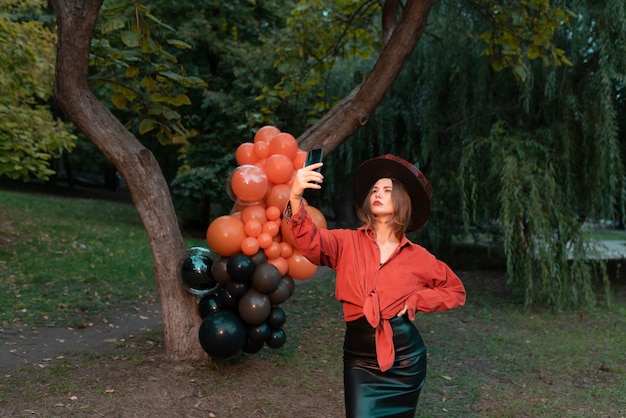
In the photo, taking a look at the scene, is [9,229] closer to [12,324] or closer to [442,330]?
[12,324]

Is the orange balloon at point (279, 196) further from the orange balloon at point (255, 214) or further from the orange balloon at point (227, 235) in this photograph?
the orange balloon at point (227, 235)

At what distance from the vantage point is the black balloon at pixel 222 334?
446 cm

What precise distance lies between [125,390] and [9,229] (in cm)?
835

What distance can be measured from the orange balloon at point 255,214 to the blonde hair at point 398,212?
1679mm

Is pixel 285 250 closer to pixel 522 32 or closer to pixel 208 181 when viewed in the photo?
pixel 522 32

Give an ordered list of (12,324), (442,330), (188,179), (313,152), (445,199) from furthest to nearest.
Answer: (188,179), (445,199), (442,330), (12,324), (313,152)

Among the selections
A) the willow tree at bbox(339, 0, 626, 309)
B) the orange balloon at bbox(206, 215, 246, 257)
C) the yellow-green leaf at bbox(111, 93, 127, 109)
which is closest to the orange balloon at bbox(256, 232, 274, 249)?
the orange balloon at bbox(206, 215, 246, 257)

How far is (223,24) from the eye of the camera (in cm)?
1385

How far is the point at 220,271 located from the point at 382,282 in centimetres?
214

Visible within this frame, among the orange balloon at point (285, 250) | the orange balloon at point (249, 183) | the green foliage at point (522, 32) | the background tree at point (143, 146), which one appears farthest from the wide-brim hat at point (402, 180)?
the green foliage at point (522, 32)

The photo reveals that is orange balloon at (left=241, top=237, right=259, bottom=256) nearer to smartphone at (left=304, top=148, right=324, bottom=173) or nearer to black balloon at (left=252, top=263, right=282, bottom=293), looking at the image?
black balloon at (left=252, top=263, right=282, bottom=293)

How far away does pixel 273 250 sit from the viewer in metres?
4.58

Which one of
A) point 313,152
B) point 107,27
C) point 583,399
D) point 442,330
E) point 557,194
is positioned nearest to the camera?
point 313,152

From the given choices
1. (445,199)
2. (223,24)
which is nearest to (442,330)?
(445,199)
